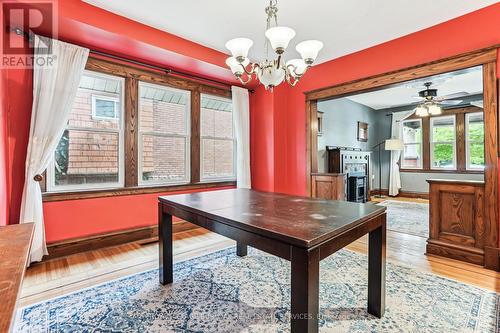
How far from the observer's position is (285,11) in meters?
2.48

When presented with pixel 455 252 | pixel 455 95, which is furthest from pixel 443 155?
pixel 455 252

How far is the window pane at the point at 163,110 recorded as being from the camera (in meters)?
3.45

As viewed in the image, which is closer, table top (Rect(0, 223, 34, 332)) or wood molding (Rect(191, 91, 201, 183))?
table top (Rect(0, 223, 34, 332))

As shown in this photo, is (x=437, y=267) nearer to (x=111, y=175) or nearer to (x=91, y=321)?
(x=91, y=321)

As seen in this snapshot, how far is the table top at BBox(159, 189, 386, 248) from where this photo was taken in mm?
1189

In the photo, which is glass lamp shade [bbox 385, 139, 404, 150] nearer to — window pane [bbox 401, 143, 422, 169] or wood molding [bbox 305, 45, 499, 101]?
window pane [bbox 401, 143, 422, 169]

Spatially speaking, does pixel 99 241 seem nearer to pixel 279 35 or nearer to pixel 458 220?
pixel 279 35

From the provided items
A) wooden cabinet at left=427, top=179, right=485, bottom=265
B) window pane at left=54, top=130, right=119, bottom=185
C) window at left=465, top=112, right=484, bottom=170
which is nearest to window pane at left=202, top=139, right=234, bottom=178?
window pane at left=54, top=130, right=119, bottom=185

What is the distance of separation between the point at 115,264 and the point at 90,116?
1.80 meters

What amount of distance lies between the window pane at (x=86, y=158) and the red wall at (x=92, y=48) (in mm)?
289

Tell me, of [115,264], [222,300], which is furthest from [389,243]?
[115,264]

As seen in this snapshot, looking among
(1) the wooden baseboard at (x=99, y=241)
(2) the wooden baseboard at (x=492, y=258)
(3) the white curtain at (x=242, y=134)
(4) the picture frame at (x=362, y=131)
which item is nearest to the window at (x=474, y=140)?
(4) the picture frame at (x=362, y=131)

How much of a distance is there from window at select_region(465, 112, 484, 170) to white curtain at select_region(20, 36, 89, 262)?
8080 mm

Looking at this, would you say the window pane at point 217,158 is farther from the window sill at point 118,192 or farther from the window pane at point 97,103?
the window pane at point 97,103
